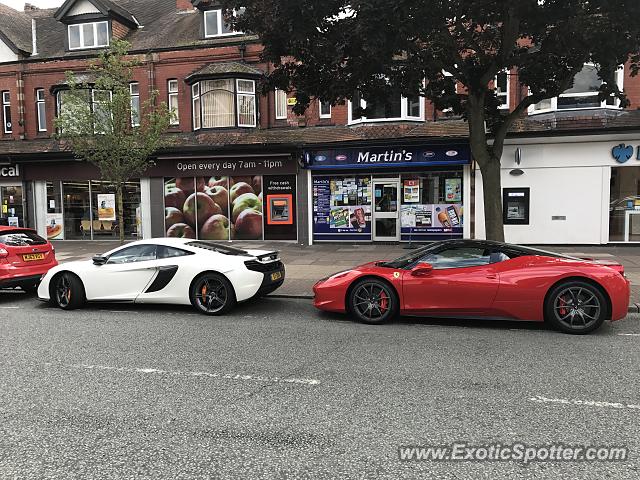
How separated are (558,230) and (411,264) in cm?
1084

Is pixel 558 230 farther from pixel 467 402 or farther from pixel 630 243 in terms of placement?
pixel 467 402

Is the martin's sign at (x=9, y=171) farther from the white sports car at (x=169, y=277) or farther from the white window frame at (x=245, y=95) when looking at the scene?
the white sports car at (x=169, y=277)

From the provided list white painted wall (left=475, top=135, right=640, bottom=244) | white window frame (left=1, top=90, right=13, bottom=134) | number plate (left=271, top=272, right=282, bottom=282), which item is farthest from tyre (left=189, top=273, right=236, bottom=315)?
white window frame (left=1, top=90, right=13, bottom=134)

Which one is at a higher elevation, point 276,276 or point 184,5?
point 184,5

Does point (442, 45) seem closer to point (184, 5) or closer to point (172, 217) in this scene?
point (172, 217)

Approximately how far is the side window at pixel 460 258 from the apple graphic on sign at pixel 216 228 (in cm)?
1247

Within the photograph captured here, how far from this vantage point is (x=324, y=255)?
48.5 feet

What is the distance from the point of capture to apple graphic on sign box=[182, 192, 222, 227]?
60.7ft

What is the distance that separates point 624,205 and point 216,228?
13.9 m

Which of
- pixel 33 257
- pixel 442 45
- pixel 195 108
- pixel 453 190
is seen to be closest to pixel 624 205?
pixel 453 190

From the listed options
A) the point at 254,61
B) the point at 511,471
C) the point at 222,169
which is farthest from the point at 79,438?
the point at 254,61

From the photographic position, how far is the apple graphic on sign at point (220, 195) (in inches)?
723

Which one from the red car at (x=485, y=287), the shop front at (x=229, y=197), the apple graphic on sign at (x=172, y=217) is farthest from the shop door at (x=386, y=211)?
the red car at (x=485, y=287)

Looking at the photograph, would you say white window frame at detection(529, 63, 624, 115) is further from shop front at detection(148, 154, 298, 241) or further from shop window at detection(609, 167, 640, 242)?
shop front at detection(148, 154, 298, 241)
